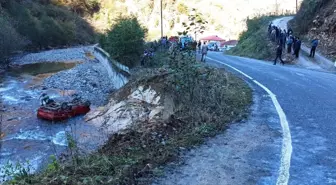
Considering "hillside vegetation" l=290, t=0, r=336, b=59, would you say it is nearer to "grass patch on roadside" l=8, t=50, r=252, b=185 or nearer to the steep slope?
"grass patch on roadside" l=8, t=50, r=252, b=185

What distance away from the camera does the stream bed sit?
46.4 feet

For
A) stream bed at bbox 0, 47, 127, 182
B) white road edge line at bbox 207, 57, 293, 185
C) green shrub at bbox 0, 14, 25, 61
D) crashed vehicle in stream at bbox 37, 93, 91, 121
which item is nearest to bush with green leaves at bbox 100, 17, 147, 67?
stream bed at bbox 0, 47, 127, 182

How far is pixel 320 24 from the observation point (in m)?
31.4

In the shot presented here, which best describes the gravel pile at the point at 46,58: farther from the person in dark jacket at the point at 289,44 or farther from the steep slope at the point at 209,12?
the person in dark jacket at the point at 289,44

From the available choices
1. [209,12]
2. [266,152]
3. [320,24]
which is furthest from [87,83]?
[209,12]

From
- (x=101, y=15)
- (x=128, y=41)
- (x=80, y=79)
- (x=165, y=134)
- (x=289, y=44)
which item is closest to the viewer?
(x=165, y=134)

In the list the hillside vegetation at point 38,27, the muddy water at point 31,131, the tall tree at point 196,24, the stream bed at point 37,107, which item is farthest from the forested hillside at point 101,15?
the tall tree at point 196,24

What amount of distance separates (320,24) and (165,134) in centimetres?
2892

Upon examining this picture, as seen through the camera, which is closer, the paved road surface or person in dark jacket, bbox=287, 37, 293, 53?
the paved road surface

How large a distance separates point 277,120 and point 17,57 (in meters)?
51.3

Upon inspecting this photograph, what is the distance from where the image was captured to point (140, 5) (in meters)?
97.6

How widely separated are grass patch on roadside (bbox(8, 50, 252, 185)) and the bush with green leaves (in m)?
20.5

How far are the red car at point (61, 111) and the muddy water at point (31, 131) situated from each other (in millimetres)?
361

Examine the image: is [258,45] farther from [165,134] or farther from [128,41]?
[165,134]
